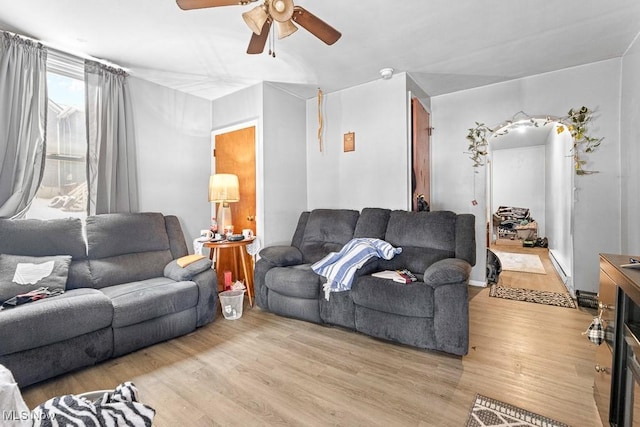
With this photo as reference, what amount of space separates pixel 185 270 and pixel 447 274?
2.17 metres

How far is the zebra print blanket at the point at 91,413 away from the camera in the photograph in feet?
2.82

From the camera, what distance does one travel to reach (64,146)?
9.29 ft

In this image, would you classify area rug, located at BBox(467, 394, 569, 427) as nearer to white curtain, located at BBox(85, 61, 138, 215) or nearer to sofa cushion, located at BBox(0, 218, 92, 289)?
sofa cushion, located at BBox(0, 218, 92, 289)

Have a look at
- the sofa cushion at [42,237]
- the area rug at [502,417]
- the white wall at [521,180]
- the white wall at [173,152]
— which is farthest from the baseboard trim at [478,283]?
the white wall at [521,180]

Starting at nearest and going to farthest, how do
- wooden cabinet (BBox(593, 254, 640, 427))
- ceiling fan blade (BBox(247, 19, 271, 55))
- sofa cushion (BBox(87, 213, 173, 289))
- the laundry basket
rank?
wooden cabinet (BBox(593, 254, 640, 427))
ceiling fan blade (BBox(247, 19, 271, 55))
sofa cushion (BBox(87, 213, 173, 289))
the laundry basket

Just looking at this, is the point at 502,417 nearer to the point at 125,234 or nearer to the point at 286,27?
the point at 286,27

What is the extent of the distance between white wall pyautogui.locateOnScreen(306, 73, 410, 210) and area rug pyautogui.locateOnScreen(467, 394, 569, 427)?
208cm

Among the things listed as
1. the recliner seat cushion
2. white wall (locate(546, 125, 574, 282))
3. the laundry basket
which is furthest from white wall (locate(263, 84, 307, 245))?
white wall (locate(546, 125, 574, 282))

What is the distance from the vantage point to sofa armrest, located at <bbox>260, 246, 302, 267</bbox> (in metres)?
3.01

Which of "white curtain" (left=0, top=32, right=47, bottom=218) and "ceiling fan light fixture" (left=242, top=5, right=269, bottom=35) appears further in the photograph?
"white curtain" (left=0, top=32, right=47, bottom=218)

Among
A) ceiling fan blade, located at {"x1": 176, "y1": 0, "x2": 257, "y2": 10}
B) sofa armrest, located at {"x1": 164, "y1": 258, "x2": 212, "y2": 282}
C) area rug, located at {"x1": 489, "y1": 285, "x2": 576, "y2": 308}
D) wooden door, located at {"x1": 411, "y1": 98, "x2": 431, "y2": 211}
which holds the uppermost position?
ceiling fan blade, located at {"x1": 176, "y1": 0, "x2": 257, "y2": 10}

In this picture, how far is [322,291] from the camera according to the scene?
8.84 feet

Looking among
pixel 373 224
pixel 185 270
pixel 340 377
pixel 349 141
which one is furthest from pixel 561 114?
pixel 185 270

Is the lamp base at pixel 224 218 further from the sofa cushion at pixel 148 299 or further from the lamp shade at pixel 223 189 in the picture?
the sofa cushion at pixel 148 299
